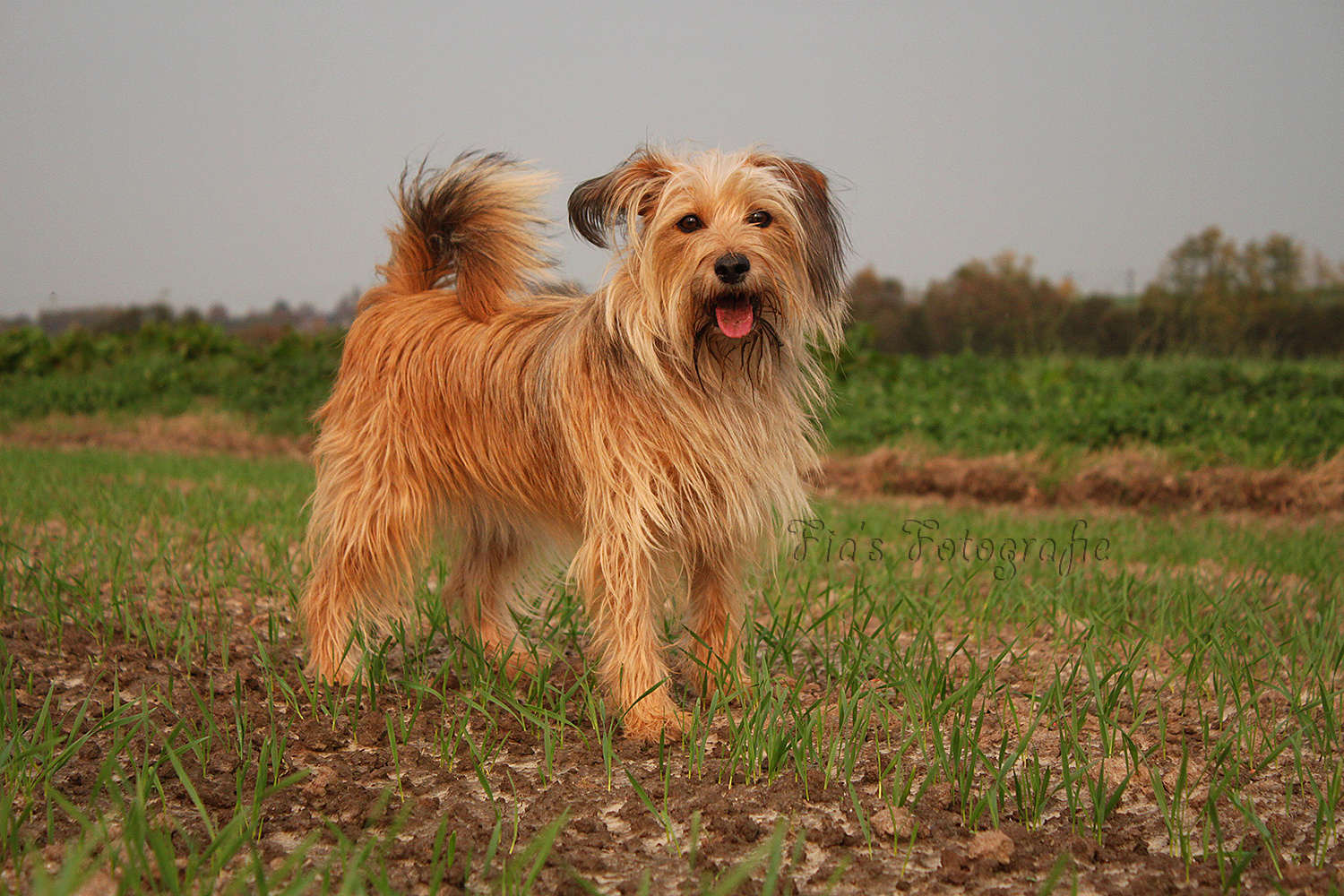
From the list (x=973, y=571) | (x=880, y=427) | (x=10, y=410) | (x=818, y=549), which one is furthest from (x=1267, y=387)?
(x=10, y=410)

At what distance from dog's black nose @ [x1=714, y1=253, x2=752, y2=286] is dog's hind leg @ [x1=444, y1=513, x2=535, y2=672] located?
1.76m

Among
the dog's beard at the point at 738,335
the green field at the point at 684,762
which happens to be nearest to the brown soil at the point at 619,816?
the green field at the point at 684,762

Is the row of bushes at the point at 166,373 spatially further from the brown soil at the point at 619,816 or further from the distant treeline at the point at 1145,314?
the brown soil at the point at 619,816

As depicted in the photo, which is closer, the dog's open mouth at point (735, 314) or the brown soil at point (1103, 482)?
the dog's open mouth at point (735, 314)

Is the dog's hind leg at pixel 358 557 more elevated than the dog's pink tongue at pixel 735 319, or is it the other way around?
the dog's pink tongue at pixel 735 319

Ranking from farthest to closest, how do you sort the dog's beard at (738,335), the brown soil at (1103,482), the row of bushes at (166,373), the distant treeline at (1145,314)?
the row of bushes at (166,373)
the distant treeline at (1145,314)
the brown soil at (1103,482)
the dog's beard at (738,335)

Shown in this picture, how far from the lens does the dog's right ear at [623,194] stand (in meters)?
3.04

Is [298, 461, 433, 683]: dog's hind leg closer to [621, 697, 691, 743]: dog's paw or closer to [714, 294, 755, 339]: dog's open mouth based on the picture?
[621, 697, 691, 743]: dog's paw

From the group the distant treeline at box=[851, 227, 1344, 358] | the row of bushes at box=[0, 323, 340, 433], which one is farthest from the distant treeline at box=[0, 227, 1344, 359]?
the row of bushes at box=[0, 323, 340, 433]

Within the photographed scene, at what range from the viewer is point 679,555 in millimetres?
3248

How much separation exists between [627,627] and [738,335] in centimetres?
99

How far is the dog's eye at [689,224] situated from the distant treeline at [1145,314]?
13.3 metres

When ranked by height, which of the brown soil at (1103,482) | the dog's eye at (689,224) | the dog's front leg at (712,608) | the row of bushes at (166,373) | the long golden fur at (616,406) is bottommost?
the row of bushes at (166,373)

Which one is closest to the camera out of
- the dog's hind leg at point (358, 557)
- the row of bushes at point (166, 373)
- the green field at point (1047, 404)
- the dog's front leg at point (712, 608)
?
the dog's front leg at point (712, 608)
